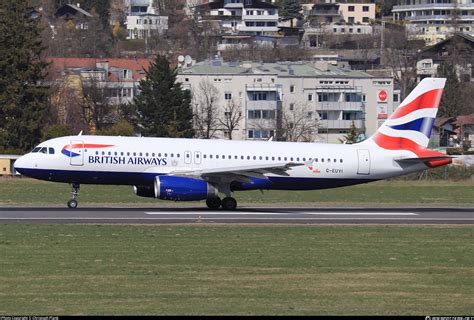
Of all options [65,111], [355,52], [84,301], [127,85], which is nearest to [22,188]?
[84,301]

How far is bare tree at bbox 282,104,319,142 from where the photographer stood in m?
119

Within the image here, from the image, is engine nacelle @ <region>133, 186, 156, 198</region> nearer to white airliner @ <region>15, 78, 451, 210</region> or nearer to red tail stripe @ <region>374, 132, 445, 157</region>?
white airliner @ <region>15, 78, 451, 210</region>

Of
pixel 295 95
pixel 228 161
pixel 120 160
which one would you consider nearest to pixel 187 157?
pixel 228 161

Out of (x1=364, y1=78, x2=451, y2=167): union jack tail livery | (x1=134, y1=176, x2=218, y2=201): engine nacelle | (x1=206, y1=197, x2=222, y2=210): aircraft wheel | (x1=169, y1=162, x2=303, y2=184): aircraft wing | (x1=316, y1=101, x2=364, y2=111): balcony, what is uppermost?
(x1=364, y1=78, x2=451, y2=167): union jack tail livery

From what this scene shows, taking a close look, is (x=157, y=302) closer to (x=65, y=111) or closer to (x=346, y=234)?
(x=346, y=234)

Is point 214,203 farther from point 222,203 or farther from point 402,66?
point 402,66

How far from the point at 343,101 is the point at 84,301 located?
114823 mm

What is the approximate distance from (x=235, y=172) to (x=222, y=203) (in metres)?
1.91

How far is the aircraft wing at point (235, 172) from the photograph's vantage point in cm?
4747

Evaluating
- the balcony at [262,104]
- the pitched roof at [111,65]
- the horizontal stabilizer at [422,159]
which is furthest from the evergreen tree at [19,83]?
the pitched roof at [111,65]

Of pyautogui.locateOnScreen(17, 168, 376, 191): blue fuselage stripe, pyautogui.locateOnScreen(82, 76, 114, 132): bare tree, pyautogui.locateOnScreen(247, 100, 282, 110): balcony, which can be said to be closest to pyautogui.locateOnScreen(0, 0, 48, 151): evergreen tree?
pyautogui.locateOnScreen(82, 76, 114, 132): bare tree

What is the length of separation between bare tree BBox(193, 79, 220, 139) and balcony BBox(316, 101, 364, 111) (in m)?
12.6

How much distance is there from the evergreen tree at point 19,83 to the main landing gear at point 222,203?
152 feet

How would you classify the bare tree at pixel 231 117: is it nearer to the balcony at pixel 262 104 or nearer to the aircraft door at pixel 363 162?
the balcony at pixel 262 104
